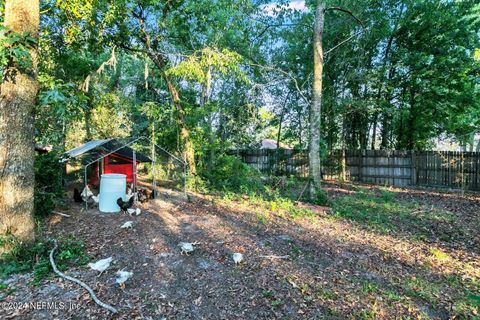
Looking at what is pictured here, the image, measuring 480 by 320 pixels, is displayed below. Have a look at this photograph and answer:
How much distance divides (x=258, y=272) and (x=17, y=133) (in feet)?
A: 11.4

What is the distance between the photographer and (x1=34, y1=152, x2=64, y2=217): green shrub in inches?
203

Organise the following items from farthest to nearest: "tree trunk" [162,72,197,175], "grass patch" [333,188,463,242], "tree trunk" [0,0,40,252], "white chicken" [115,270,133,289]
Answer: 1. "tree trunk" [162,72,197,175]
2. "grass patch" [333,188,463,242]
3. "tree trunk" [0,0,40,252]
4. "white chicken" [115,270,133,289]

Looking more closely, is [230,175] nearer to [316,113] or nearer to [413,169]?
[316,113]

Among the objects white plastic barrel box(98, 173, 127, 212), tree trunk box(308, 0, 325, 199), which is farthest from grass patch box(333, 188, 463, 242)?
white plastic barrel box(98, 173, 127, 212)

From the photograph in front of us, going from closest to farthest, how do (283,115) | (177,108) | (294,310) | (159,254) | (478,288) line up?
1. (294,310)
2. (478,288)
3. (159,254)
4. (177,108)
5. (283,115)

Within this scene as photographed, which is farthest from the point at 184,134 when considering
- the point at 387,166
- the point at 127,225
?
the point at 387,166

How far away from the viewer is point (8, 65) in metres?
3.30

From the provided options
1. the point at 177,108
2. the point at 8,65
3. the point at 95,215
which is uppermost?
the point at 177,108

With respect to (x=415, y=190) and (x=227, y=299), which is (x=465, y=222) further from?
(x=227, y=299)

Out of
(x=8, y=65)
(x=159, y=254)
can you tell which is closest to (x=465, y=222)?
(x=159, y=254)

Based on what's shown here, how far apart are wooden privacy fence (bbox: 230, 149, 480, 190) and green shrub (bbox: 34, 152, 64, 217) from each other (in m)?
10.2

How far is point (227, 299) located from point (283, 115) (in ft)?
44.2

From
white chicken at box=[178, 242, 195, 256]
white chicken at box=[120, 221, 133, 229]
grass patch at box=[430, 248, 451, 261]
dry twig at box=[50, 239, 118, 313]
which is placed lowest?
grass patch at box=[430, 248, 451, 261]

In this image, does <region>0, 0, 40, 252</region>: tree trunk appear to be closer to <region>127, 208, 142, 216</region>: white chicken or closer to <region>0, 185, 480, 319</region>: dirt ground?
<region>0, 185, 480, 319</region>: dirt ground
